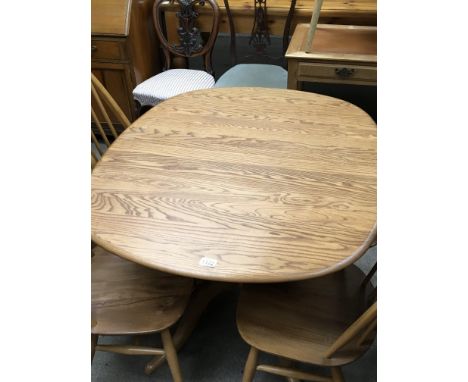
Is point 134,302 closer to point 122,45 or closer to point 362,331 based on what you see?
point 362,331

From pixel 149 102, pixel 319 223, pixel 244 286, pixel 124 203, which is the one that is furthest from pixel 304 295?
pixel 149 102

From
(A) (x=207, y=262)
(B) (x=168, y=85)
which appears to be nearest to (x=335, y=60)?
(B) (x=168, y=85)

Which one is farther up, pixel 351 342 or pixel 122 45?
pixel 122 45

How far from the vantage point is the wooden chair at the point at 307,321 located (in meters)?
1.03

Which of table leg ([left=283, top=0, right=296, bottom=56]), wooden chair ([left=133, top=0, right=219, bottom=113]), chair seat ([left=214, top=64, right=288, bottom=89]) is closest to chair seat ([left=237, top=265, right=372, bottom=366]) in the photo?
chair seat ([left=214, top=64, right=288, bottom=89])

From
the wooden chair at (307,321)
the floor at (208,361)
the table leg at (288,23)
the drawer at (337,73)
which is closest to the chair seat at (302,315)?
the wooden chair at (307,321)

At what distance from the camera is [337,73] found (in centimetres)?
204

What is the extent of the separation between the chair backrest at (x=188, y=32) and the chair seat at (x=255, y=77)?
0.22 metres

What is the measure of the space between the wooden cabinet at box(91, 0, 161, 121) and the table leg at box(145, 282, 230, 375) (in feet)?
4.63

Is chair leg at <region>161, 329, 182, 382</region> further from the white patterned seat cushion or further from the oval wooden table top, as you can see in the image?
the white patterned seat cushion

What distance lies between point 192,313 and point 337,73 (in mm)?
1339

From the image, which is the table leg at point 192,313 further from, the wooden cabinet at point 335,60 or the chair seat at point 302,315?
the wooden cabinet at point 335,60

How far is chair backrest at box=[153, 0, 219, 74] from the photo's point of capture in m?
2.37

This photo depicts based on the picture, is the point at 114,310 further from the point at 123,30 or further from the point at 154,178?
the point at 123,30
